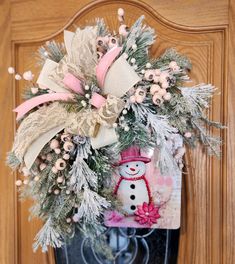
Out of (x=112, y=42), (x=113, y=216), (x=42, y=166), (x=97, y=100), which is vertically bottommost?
(x=113, y=216)

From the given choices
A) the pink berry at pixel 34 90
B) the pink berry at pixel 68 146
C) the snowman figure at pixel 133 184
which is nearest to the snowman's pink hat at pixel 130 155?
the snowman figure at pixel 133 184

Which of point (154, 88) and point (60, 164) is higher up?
point (154, 88)

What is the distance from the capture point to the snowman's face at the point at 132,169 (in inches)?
25.3

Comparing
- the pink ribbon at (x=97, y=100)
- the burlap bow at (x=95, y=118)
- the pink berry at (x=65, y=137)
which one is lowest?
the pink berry at (x=65, y=137)

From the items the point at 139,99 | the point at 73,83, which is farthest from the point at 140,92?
the point at 73,83

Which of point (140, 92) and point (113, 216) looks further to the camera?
point (113, 216)

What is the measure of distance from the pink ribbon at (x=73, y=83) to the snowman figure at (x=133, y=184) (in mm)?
162

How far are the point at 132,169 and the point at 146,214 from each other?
0.09m

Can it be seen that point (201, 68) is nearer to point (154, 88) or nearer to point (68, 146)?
point (154, 88)

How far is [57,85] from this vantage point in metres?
0.61

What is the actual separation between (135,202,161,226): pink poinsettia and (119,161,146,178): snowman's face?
62 mm

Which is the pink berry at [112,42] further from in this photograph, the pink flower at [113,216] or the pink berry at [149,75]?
the pink flower at [113,216]

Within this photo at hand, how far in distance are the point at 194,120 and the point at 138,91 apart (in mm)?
126

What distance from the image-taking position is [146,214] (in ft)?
2.10
